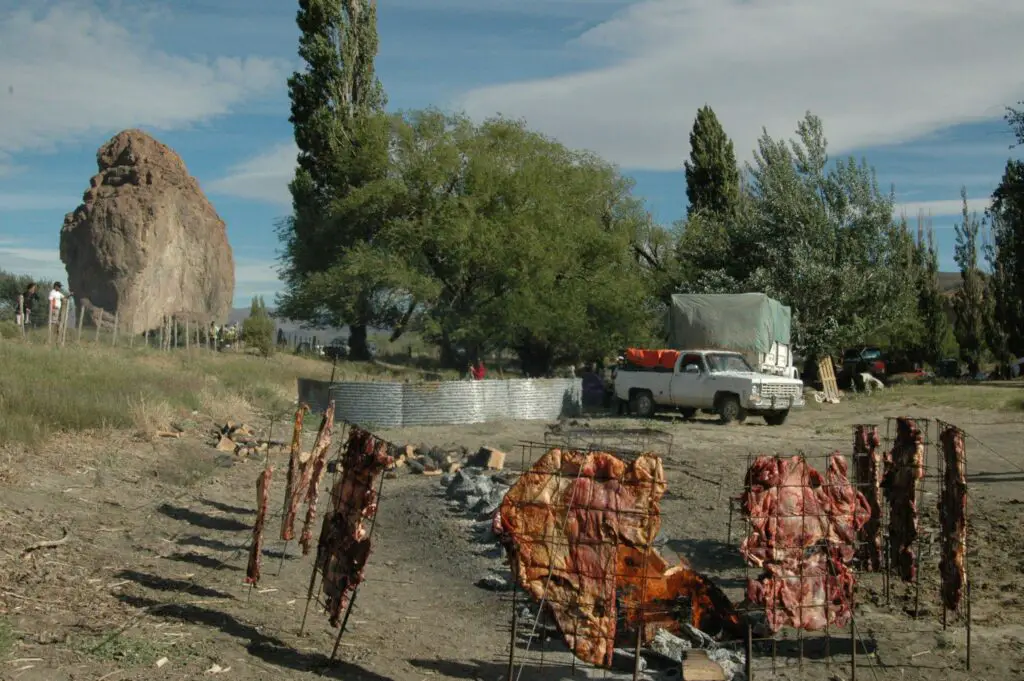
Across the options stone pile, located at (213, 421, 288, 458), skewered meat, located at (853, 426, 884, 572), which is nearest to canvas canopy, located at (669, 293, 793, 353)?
stone pile, located at (213, 421, 288, 458)

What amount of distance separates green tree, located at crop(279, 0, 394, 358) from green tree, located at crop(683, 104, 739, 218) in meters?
15.5

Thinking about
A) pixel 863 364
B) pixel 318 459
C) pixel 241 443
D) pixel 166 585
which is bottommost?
pixel 166 585

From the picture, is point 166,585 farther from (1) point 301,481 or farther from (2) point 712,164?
(2) point 712,164

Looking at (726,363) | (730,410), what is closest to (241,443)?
(730,410)

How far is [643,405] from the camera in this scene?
92.1 ft

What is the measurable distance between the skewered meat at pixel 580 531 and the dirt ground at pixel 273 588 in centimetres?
111

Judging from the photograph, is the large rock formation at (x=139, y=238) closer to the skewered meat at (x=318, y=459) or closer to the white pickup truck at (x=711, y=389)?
the white pickup truck at (x=711, y=389)

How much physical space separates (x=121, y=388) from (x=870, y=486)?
1341 cm

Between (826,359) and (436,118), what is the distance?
56.8 feet

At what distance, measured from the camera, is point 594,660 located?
21.8 feet

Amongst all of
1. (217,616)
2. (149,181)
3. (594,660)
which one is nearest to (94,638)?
(217,616)

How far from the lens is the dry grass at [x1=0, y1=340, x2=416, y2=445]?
48.6ft

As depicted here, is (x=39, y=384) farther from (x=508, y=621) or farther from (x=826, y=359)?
(x=826, y=359)

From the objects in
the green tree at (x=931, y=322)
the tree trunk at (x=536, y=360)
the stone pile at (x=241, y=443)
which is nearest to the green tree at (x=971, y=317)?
the green tree at (x=931, y=322)
